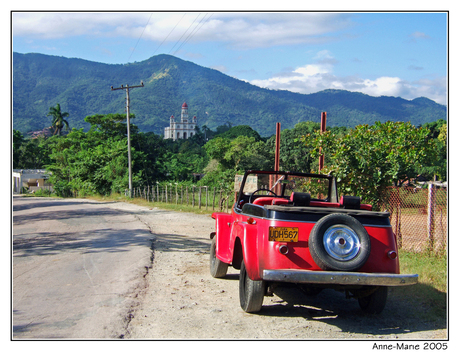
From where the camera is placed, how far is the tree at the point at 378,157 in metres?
10.6

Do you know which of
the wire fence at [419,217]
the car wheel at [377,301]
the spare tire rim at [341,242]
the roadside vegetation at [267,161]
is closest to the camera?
the spare tire rim at [341,242]

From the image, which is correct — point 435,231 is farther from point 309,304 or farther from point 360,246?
point 360,246

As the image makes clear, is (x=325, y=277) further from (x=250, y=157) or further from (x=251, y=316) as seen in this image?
(x=250, y=157)

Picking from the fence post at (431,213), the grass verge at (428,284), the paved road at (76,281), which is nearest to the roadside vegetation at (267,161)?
the grass verge at (428,284)

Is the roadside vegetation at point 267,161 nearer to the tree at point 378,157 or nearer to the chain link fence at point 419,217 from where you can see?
the tree at point 378,157

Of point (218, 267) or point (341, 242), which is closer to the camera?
point (341, 242)

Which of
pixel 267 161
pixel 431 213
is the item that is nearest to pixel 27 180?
pixel 267 161

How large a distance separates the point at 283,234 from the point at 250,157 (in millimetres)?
44346

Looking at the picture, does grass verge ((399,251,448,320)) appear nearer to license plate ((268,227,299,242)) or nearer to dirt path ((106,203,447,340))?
dirt path ((106,203,447,340))

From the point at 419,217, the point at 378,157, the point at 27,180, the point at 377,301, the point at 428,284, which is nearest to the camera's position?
the point at 377,301

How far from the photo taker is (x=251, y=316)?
18.5ft

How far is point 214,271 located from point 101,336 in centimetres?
327

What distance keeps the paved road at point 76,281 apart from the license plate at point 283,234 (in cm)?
193

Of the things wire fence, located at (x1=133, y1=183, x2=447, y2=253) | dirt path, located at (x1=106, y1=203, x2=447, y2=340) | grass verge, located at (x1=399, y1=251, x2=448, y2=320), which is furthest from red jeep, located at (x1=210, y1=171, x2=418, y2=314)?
wire fence, located at (x1=133, y1=183, x2=447, y2=253)
